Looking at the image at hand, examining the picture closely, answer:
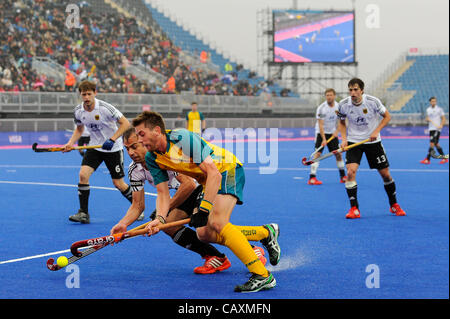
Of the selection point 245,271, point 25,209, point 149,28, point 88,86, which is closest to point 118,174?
point 88,86

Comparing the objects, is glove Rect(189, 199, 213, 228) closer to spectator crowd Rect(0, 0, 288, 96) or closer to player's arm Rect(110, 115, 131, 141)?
player's arm Rect(110, 115, 131, 141)

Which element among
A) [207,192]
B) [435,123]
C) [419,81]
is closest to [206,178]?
[207,192]

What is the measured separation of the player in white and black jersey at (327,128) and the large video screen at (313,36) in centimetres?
3116

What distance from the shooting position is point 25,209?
9727 millimetres

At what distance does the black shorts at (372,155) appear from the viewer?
354 inches

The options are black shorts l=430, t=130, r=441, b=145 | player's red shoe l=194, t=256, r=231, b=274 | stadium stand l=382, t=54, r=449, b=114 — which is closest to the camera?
player's red shoe l=194, t=256, r=231, b=274

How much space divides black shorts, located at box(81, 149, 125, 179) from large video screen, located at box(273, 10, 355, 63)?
36763 millimetres

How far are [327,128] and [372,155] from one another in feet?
16.6

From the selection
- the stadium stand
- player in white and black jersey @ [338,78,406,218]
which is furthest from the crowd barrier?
player in white and black jersey @ [338,78,406,218]

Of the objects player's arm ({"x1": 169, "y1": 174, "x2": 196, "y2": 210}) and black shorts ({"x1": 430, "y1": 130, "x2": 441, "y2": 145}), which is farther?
black shorts ({"x1": 430, "y1": 130, "x2": 441, "y2": 145})

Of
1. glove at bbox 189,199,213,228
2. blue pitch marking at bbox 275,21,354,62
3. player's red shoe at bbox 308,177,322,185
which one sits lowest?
player's red shoe at bbox 308,177,322,185

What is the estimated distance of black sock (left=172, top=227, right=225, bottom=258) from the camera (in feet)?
18.3

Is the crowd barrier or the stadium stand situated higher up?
the stadium stand

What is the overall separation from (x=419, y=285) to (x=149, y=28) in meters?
37.9
